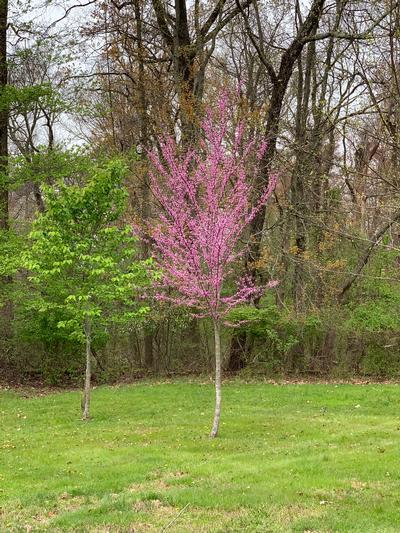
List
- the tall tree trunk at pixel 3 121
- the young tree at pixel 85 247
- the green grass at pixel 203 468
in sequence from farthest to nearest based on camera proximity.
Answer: the tall tree trunk at pixel 3 121 → the young tree at pixel 85 247 → the green grass at pixel 203 468

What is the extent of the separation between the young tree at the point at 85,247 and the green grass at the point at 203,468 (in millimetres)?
1987

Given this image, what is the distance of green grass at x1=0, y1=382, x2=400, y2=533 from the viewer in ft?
17.8

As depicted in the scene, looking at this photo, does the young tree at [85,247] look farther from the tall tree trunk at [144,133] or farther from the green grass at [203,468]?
the tall tree trunk at [144,133]

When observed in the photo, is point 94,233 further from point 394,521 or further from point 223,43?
point 223,43

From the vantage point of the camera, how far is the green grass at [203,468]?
543cm

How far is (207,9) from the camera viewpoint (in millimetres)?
19891

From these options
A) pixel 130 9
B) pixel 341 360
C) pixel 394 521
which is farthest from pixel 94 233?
pixel 130 9

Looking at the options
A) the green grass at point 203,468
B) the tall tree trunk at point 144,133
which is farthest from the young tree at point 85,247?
the tall tree trunk at point 144,133

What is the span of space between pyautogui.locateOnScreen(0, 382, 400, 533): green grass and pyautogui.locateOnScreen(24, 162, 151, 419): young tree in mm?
1987

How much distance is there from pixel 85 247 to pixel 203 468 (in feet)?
16.4

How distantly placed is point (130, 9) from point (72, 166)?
6839 mm

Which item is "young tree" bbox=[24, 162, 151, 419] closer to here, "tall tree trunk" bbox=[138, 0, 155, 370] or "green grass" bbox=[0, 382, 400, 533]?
"green grass" bbox=[0, 382, 400, 533]

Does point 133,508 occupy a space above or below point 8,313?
below

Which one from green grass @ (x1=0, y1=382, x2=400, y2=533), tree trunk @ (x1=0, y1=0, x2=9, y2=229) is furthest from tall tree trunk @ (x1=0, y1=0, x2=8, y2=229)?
green grass @ (x1=0, y1=382, x2=400, y2=533)
